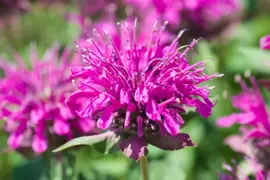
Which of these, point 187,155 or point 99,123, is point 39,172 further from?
point 99,123

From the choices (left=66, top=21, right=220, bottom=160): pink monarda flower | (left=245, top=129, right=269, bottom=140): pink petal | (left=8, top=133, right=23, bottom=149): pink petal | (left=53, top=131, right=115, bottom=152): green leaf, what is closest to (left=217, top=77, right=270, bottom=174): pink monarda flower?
(left=245, top=129, right=269, bottom=140): pink petal

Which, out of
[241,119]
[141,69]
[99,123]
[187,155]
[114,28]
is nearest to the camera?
[99,123]

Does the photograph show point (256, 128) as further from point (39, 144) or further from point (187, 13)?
point (187, 13)

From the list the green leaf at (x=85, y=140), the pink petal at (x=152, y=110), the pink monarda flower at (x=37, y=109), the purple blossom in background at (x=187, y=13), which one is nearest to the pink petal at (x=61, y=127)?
the pink monarda flower at (x=37, y=109)

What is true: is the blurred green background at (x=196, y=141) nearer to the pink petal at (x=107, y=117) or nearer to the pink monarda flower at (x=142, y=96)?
the pink monarda flower at (x=142, y=96)

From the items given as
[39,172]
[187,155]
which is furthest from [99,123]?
[187,155]

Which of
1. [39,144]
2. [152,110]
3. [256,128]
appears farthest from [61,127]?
[256,128]

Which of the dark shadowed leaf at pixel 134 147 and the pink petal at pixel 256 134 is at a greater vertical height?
the dark shadowed leaf at pixel 134 147
